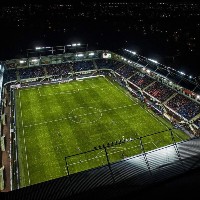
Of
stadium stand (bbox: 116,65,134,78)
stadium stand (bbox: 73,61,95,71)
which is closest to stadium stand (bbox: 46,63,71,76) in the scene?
stadium stand (bbox: 73,61,95,71)

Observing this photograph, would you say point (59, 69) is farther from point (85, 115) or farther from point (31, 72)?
point (85, 115)

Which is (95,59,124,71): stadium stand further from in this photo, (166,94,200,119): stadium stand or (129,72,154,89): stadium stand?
(166,94,200,119): stadium stand

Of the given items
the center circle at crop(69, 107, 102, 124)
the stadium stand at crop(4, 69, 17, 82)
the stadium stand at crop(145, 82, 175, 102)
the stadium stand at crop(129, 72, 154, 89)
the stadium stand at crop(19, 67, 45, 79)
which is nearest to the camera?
the center circle at crop(69, 107, 102, 124)

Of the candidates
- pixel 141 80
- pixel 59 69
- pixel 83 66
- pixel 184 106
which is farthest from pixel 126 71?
pixel 184 106

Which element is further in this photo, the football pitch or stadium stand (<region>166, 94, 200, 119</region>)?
stadium stand (<region>166, 94, 200, 119</region>)

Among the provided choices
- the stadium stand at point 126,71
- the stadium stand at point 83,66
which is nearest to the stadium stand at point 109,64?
the stadium stand at point 126,71

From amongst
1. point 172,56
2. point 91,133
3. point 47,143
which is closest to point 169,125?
point 91,133
